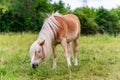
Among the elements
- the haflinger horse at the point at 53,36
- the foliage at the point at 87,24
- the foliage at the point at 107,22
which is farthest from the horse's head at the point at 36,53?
the foliage at the point at 107,22

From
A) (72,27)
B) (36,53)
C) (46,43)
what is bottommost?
(36,53)

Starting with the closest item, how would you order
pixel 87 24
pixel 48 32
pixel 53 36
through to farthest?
pixel 48 32, pixel 53 36, pixel 87 24

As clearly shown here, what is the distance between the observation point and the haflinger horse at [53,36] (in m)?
6.11

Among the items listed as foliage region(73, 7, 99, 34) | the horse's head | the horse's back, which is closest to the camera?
the horse's head

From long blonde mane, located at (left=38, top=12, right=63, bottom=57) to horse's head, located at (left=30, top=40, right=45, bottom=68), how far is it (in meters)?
0.10

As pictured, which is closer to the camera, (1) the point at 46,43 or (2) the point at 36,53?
(2) the point at 36,53

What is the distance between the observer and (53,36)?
650cm

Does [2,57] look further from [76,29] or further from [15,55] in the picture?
[76,29]

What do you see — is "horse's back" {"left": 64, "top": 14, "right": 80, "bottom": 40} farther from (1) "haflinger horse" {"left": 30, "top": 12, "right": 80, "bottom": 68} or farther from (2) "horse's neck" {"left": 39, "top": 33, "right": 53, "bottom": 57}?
(2) "horse's neck" {"left": 39, "top": 33, "right": 53, "bottom": 57}

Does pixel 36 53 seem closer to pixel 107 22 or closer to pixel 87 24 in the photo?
pixel 87 24

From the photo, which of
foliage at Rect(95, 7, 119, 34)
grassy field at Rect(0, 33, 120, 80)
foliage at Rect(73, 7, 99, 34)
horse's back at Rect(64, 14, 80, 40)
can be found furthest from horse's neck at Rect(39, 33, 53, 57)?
foliage at Rect(95, 7, 119, 34)

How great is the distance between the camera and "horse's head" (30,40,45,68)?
19.9 ft

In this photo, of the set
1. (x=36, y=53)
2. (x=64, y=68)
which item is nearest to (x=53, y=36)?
(x=36, y=53)

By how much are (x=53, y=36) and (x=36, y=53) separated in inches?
24.2
